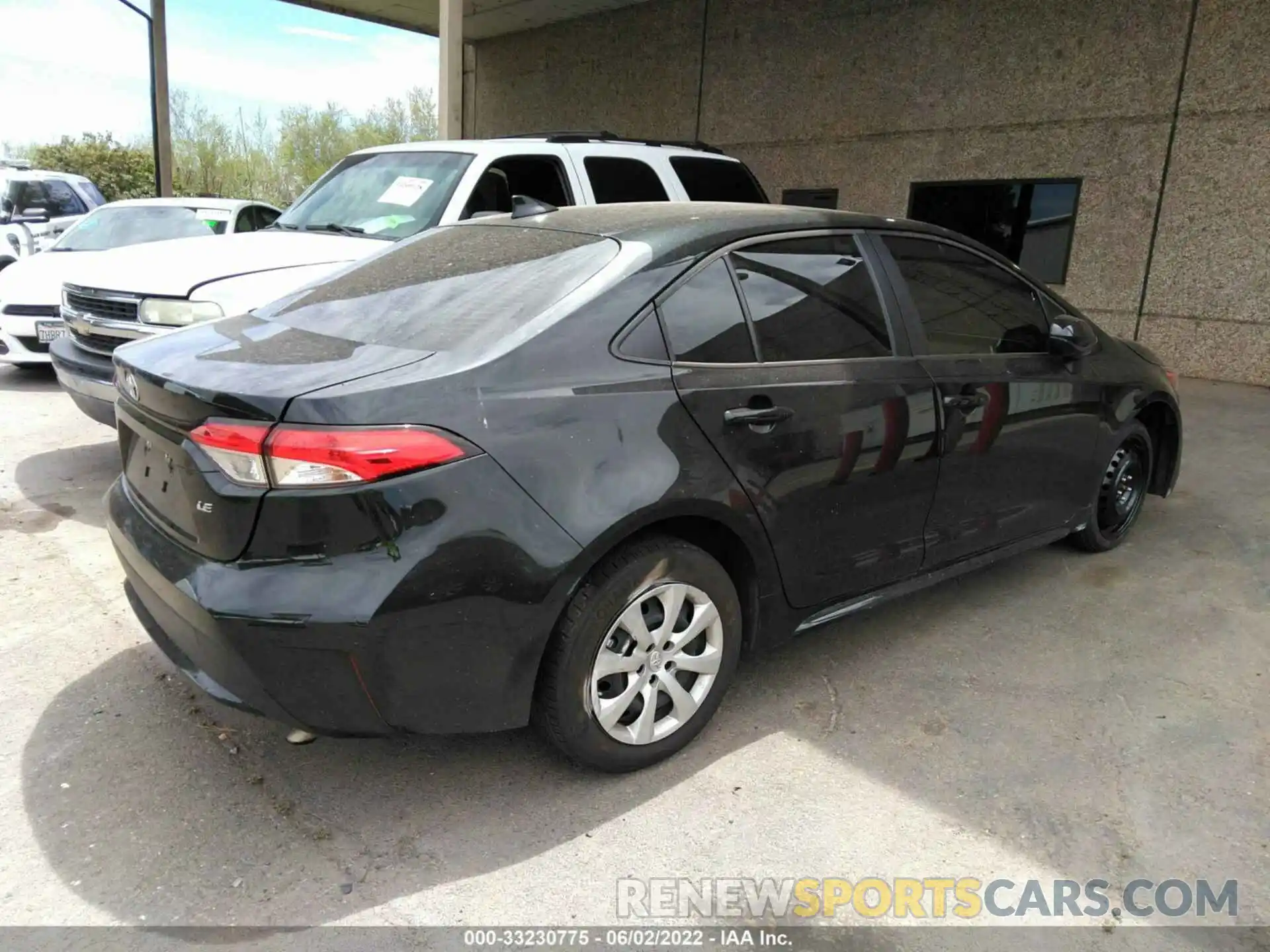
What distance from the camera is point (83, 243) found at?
8.71 meters

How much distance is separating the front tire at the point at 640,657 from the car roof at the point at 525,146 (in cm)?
379

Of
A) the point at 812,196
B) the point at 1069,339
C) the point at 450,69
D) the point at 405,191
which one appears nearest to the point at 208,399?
the point at 1069,339

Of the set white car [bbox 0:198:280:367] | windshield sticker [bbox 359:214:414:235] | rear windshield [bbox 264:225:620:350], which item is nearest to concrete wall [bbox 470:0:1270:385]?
white car [bbox 0:198:280:367]

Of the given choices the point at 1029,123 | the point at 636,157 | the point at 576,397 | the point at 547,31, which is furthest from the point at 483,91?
the point at 576,397

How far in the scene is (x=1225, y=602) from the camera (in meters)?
4.30

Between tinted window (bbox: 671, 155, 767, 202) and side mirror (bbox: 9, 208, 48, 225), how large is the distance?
8.61 m

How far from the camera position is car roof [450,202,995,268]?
295 centimetres

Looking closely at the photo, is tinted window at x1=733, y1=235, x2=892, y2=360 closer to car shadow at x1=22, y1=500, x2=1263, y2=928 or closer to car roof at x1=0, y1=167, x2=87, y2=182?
car shadow at x1=22, y1=500, x2=1263, y2=928

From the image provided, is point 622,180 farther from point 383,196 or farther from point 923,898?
point 923,898

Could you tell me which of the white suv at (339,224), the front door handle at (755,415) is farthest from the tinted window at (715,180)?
the front door handle at (755,415)

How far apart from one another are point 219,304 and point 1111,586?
471cm

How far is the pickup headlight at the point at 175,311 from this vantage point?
4867mm

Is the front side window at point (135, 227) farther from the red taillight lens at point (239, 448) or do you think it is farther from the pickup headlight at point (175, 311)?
the red taillight lens at point (239, 448)

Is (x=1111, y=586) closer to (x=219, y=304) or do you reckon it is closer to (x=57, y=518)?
(x=219, y=304)
